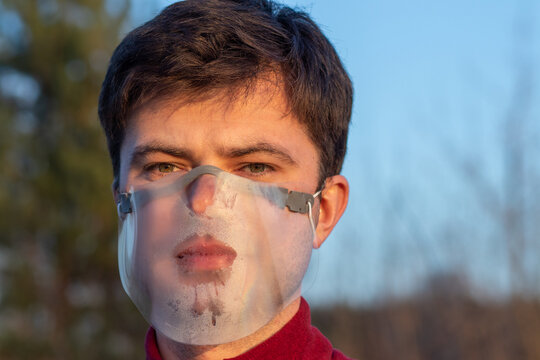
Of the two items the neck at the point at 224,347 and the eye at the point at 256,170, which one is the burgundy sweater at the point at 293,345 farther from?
the eye at the point at 256,170

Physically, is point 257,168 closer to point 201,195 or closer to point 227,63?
point 201,195

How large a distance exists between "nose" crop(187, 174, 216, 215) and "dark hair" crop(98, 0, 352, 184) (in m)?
0.28

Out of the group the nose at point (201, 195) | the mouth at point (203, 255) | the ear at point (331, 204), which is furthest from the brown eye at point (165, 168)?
the ear at point (331, 204)

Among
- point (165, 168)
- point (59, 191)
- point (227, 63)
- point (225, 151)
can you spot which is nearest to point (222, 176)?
point (225, 151)

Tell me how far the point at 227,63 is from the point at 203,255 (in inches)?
24.3

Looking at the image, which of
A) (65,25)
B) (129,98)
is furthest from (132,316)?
(129,98)

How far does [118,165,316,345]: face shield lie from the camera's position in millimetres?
1820

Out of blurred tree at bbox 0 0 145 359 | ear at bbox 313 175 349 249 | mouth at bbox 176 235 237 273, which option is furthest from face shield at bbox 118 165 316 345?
blurred tree at bbox 0 0 145 359

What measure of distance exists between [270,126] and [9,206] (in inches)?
446

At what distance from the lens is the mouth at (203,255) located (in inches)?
71.4

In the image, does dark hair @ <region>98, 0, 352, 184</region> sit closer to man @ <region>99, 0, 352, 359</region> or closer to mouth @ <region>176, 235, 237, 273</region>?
man @ <region>99, 0, 352, 359</region>

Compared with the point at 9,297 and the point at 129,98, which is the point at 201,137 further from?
the point at 9,297

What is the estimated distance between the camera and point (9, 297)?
1212 centimetres

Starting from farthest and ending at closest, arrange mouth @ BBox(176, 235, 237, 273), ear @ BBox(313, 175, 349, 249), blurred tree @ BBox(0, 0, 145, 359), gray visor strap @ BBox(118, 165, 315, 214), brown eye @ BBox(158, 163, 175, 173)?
blurred tree @ BBox(0, 0, 145, 359) → ear @ BBox(313, 175, 349, 249) → brown eye @ BBox(158, 163, 175, 173) → gray visor strap @ BBox(118, 165, 315, 214) → mouth @ BBox(176, 235, 237, 273)
